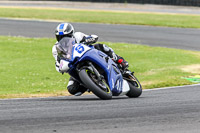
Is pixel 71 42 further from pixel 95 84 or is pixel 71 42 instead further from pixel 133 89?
pixel 133 89

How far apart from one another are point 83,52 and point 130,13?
108ft

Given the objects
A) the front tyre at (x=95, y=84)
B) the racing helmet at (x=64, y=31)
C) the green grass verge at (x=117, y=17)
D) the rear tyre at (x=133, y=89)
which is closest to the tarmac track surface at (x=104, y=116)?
the front tyre at (x=95, y=84)

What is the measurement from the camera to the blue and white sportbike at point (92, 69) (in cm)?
A: 858

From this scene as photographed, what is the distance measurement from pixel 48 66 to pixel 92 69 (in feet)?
26.9

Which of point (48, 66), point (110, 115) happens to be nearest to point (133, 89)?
point (110, 115)

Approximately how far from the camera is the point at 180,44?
944 inches

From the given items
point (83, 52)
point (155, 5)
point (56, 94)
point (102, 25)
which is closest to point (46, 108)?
point (83, 52)

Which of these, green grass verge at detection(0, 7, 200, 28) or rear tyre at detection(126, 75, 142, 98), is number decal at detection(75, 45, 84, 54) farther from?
green grass verge at detection(0, 7, 200, 28)

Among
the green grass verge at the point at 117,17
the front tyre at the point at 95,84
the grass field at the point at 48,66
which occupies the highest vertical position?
the front tyre at the point at 95,84

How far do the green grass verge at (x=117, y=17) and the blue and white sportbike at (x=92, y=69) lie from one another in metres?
23.0

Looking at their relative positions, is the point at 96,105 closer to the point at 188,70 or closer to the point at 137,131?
the point at 137,131

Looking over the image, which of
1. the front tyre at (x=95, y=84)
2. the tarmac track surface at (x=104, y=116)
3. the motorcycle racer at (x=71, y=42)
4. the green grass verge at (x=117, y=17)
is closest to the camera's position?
the tarmac track surface at (x=104, y=116)

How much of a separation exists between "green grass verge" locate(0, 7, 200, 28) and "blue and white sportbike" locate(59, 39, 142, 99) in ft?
75.4

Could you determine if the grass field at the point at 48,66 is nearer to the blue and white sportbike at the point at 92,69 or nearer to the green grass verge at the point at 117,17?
the blue and white sportbike at the point at 92,69
